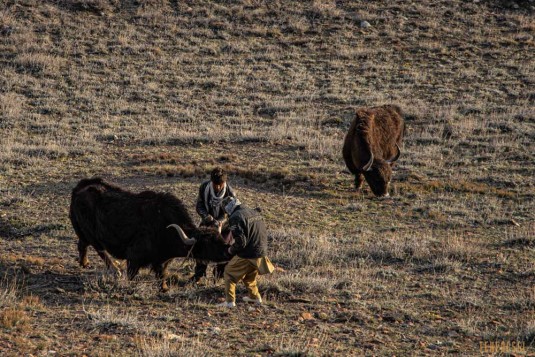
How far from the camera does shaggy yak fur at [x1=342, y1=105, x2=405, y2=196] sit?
18.2 metres

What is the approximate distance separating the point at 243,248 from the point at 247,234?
20cm

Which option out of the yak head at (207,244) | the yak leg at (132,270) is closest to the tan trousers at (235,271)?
the yak head at (207,244)

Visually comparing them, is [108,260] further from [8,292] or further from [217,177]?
[217,177]

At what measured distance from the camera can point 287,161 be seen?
2061 cm

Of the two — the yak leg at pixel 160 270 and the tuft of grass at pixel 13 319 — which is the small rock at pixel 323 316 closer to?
the yak leg at pixel 160 270

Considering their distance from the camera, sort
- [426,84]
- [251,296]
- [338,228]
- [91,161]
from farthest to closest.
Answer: [426,84]
[91,161]
[338,228]
[251,296]

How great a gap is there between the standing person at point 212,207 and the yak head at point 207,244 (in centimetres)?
22

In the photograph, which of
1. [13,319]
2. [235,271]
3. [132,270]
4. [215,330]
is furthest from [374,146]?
[13,319]

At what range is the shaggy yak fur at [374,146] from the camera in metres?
18.2

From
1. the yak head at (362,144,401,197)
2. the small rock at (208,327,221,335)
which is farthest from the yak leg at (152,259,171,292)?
the yak head at (362,144,401,197)

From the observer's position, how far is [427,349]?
8.77m

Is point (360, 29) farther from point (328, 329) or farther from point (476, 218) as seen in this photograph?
point (328, 329)

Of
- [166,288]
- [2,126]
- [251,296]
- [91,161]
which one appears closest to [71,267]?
[166,288]

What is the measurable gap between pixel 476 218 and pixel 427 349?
8061mm
